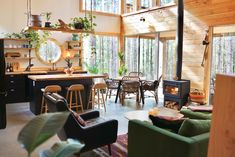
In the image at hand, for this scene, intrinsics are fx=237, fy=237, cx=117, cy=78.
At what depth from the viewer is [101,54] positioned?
965cm

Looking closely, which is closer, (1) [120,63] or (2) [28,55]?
(2) [28,55]

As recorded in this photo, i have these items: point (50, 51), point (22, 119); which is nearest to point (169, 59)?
point (50, 51)

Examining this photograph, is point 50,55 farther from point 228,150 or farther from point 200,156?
point 228,150

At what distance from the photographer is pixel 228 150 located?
4.28 feet

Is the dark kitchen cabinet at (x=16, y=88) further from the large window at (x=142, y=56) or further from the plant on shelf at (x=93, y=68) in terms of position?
the large window at (x=142, y=56)

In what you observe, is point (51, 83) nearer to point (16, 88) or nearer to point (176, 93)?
point (16, 88)

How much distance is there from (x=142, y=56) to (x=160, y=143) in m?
7.37

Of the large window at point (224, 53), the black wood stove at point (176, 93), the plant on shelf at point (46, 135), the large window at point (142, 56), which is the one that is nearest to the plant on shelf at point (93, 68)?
the large window at point (142, 56)

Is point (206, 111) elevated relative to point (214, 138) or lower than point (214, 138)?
lower

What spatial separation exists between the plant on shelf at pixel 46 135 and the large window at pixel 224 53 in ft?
21.1

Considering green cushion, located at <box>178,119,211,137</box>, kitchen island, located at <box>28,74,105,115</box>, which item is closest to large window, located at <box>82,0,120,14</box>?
kitchen island, located at <box>28,74,105,115</box>

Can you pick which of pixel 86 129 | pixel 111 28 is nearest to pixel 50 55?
pixel 111 28

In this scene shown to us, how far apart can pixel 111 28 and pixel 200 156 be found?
317 inches

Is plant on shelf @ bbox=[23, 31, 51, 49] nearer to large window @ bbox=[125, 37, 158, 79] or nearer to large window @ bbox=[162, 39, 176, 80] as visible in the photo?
large window @ bbox=[125, 37, 158, 79]
